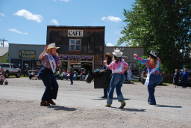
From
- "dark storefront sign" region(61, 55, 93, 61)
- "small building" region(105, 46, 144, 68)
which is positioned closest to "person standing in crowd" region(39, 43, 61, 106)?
"dark storefront sign" region(61, 55, 93, 61)

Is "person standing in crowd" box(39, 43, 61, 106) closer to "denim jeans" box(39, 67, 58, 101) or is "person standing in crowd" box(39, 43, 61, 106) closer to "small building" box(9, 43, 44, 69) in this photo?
"denim jeans" box(39, 67, 58, 101)

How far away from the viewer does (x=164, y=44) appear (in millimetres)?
42438

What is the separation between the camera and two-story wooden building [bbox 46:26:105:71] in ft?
137

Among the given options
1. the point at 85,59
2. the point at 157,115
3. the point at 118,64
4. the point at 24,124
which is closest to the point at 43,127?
the point at 24,124

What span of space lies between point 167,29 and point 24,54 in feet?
64.8

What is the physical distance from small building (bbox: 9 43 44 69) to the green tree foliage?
48.0 feet

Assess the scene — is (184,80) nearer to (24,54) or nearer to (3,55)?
(24,54)

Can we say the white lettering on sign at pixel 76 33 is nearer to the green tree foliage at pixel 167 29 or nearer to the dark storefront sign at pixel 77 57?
the dark storefront sign at pixel 77 57

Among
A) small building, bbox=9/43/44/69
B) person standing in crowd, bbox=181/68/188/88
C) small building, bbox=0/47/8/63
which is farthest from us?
small building, bbox=0/47/8/63

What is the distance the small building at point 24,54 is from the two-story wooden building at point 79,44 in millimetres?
7326

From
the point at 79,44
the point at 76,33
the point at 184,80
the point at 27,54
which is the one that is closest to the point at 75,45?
the point at 79,44

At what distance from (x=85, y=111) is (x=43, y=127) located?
6.63 ft

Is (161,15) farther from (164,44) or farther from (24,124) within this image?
(24,124)

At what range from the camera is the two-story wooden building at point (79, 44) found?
41812mm
